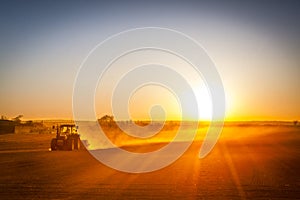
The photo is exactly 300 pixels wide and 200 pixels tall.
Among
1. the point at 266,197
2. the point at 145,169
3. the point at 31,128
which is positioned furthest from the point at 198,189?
the point at 31,128

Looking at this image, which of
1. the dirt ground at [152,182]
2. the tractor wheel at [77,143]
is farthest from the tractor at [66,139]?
the dirt ground at [152,182]

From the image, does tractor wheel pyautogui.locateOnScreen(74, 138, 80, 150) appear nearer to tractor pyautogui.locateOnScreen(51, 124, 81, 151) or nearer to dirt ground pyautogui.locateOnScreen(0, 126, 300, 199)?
tractor pyautogui.locateOnScreen(51, 124, 81, 151)

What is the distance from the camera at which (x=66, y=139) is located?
114ft

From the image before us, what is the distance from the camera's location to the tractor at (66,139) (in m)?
34.5

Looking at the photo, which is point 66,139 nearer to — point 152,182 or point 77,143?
point 77,143

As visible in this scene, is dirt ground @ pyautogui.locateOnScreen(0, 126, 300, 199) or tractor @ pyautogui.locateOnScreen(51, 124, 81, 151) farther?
tractor @ pyautogui.locateOnScreen(51, 124, 81, 151)

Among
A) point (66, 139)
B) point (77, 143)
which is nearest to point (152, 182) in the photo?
point (66, 139)

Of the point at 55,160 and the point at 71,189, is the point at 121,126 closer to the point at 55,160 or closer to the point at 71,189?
the point at 55,160

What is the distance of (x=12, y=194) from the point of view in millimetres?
13859

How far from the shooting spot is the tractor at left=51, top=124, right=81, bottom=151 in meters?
34.5

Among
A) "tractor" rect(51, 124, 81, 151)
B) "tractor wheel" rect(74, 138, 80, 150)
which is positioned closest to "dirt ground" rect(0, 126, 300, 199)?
"tractor" rect(51, 124, 81, 151)

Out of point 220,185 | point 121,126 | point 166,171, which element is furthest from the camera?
point 121,126

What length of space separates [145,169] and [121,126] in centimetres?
5431

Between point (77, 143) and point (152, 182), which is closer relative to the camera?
point (152, 182)
